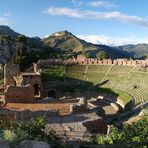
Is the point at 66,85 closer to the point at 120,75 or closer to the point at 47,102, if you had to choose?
the point at 120,75

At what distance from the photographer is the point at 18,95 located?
4488 cm

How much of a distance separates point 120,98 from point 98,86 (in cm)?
1004

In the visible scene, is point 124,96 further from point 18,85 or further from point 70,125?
point 70,125

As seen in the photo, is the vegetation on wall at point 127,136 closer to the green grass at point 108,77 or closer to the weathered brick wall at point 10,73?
the green grass at point 108,77

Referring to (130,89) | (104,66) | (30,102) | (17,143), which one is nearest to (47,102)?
(30,102)

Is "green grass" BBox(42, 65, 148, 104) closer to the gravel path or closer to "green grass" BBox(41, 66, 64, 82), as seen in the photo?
"green grass" BBox(41, 66, 64, 82)

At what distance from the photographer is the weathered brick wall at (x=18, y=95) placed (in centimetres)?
4488

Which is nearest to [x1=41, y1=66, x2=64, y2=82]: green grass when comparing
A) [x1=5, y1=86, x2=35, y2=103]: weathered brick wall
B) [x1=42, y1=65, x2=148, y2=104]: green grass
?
[x1=42, y1=65, x2=148, y2=104]: green grass

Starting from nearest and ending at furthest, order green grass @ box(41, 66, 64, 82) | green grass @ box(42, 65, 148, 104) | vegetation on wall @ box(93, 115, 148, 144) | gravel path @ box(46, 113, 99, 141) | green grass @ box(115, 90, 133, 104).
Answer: vegetation on wall @ box(93, 115, 148, 144), gravel path @ box(46, 113, 99, 141), green grass @ box(115, 90, 133, 104), green grass @ box(42, 65, 148, 104), green grass @ box(41, 66, 64, 82)

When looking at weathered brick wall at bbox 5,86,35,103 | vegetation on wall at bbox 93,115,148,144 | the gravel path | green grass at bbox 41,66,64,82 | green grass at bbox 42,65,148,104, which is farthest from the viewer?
green grass at bbox 41,66,64,82

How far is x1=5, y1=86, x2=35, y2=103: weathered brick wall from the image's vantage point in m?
44.9

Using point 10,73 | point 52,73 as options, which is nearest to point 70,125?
point 10,73

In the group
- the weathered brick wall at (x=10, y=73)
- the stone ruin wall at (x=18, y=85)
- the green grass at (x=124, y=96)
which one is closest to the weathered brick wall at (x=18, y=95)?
the stone ruin wall at (x=18, y=85)

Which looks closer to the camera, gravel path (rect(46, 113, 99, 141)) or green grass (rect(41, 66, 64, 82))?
gravel path (rect(46, 113, 99, 141))
